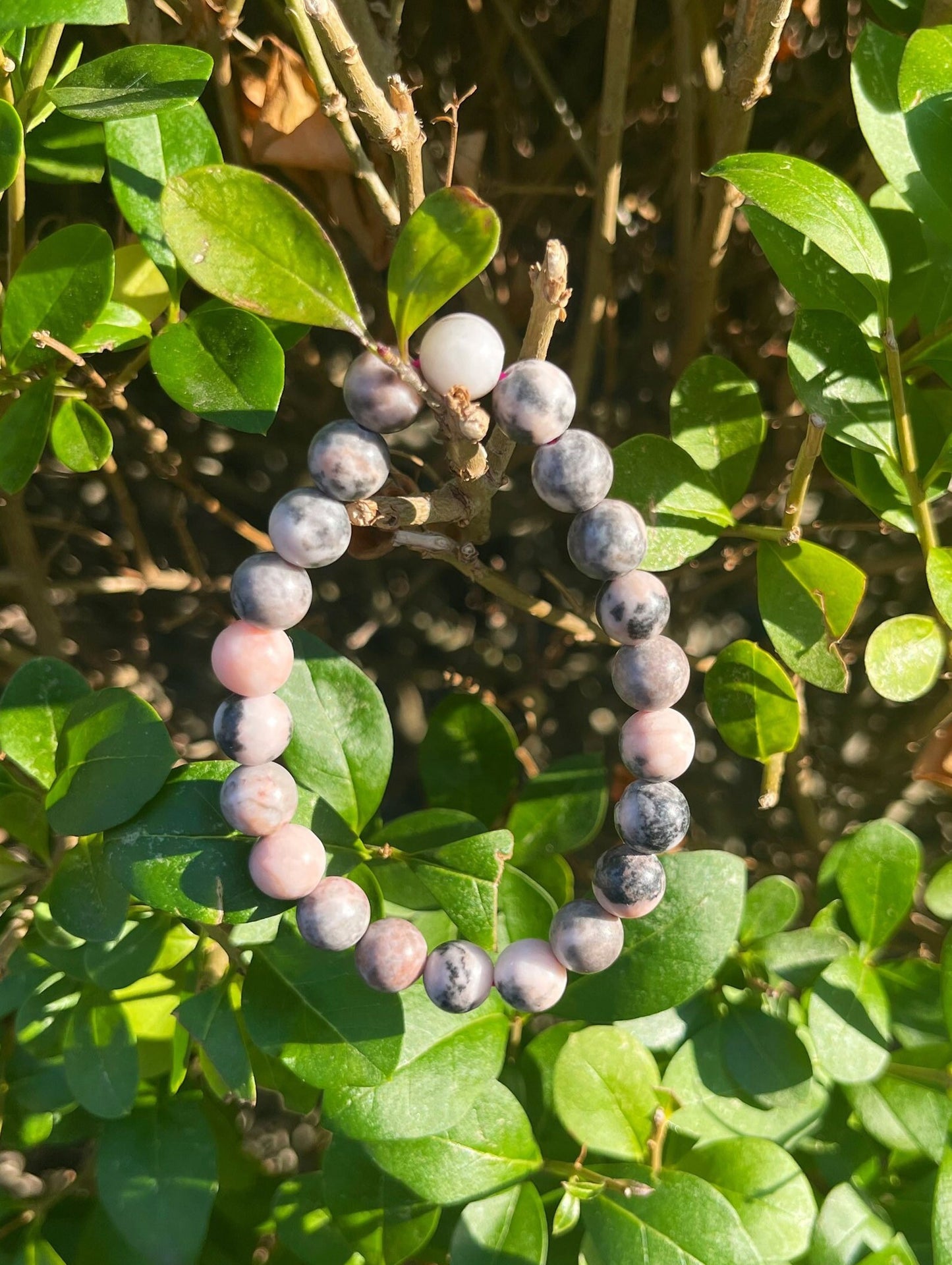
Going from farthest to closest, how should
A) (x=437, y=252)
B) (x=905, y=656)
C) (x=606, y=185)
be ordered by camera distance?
(x=606, y=185), (x=905, y=656), (x=437, y=252)

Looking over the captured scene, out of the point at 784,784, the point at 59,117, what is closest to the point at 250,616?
the point at 59,117

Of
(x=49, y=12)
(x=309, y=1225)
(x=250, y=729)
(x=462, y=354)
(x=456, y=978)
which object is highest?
(x=49, y=12)

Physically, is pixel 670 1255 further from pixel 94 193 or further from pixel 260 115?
pixel 94 193

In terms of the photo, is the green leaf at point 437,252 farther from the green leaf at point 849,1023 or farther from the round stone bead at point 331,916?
the green leaf at point 849,1023

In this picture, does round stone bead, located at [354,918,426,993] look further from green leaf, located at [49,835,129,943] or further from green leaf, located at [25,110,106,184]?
green leaf, located at [25,110,106,184]

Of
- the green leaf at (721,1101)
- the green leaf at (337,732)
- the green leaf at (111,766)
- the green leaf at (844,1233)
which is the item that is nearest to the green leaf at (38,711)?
the green leaf at (111,766)

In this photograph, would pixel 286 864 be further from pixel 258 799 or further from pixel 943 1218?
pixel 943 1218

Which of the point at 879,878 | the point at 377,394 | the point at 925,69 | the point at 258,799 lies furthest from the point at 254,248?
the point at 879,878
